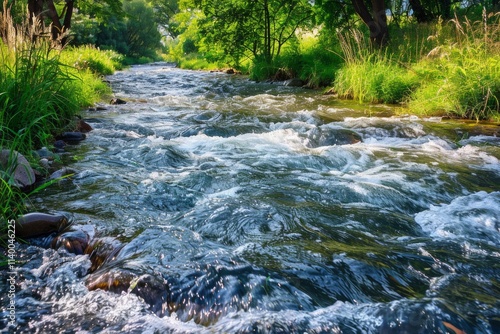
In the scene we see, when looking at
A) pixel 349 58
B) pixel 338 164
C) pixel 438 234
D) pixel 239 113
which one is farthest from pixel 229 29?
pixel 438 234

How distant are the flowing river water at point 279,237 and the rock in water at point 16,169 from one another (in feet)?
0.61

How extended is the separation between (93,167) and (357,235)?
9.30 ft

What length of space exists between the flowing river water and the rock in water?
186mm

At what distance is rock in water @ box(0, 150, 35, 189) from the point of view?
9.87 ft

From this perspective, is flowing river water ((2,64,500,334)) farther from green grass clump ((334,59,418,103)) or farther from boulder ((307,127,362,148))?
green grass clump ((334,59,418,103))

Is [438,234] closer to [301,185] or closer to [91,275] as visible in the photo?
[301,185]

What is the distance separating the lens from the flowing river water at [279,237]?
200cm

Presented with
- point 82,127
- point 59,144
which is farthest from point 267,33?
point 59,144

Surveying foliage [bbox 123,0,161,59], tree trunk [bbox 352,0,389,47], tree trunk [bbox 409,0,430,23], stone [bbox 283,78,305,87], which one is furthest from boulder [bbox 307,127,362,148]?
foliage [bbox 123,0,161,59]

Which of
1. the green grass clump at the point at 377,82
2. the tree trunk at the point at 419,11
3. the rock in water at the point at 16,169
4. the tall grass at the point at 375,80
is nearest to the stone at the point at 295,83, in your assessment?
the tall grass at the point at 375,80

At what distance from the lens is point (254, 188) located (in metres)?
3.77

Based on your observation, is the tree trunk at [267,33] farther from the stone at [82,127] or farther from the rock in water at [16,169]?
the rock in water at [16,169]

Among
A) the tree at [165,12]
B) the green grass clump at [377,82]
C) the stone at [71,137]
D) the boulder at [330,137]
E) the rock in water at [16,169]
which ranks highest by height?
the tree at [165,12]

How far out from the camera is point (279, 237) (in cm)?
278
